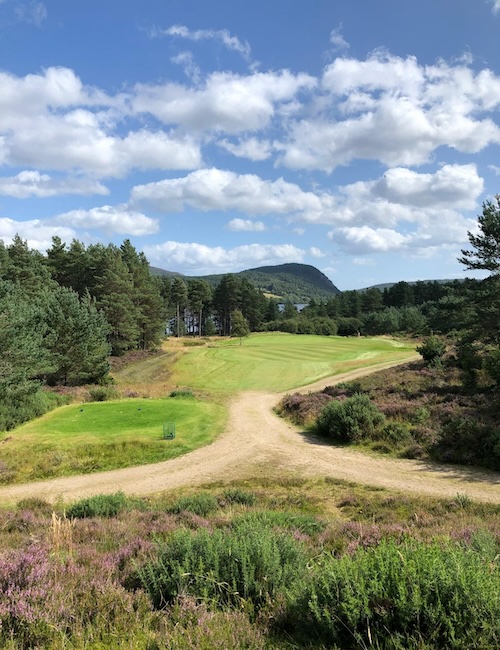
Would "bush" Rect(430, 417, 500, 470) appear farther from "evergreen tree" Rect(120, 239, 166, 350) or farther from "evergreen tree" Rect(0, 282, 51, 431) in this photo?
"evergreen tree" Rect(120, 239, 166, 350)

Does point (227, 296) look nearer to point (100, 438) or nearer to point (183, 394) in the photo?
point (183, 394)

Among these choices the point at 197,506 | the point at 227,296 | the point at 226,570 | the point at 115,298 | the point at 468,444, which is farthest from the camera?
the point at 227,296

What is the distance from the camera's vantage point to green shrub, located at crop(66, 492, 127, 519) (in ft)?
34.4

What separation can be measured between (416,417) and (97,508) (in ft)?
50.4

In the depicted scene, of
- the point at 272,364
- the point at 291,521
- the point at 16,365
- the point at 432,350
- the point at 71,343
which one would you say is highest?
the point at 71,343

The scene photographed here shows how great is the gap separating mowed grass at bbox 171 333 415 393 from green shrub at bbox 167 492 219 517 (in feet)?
77.0

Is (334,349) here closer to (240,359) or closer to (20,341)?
(240,359)

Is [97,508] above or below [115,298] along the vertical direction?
below

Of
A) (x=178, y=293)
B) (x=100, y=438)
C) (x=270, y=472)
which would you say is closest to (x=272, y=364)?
(x=100, y=438)

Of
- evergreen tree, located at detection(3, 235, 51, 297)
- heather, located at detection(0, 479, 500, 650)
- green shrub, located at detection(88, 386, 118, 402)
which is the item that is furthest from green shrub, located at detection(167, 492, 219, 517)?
evergreen tree, located at detection(3, 235, 51, 297)

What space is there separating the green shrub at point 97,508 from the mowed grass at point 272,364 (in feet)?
77.1

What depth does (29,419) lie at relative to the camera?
24.3 meters

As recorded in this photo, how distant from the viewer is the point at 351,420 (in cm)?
1970

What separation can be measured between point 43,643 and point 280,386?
3229cm
